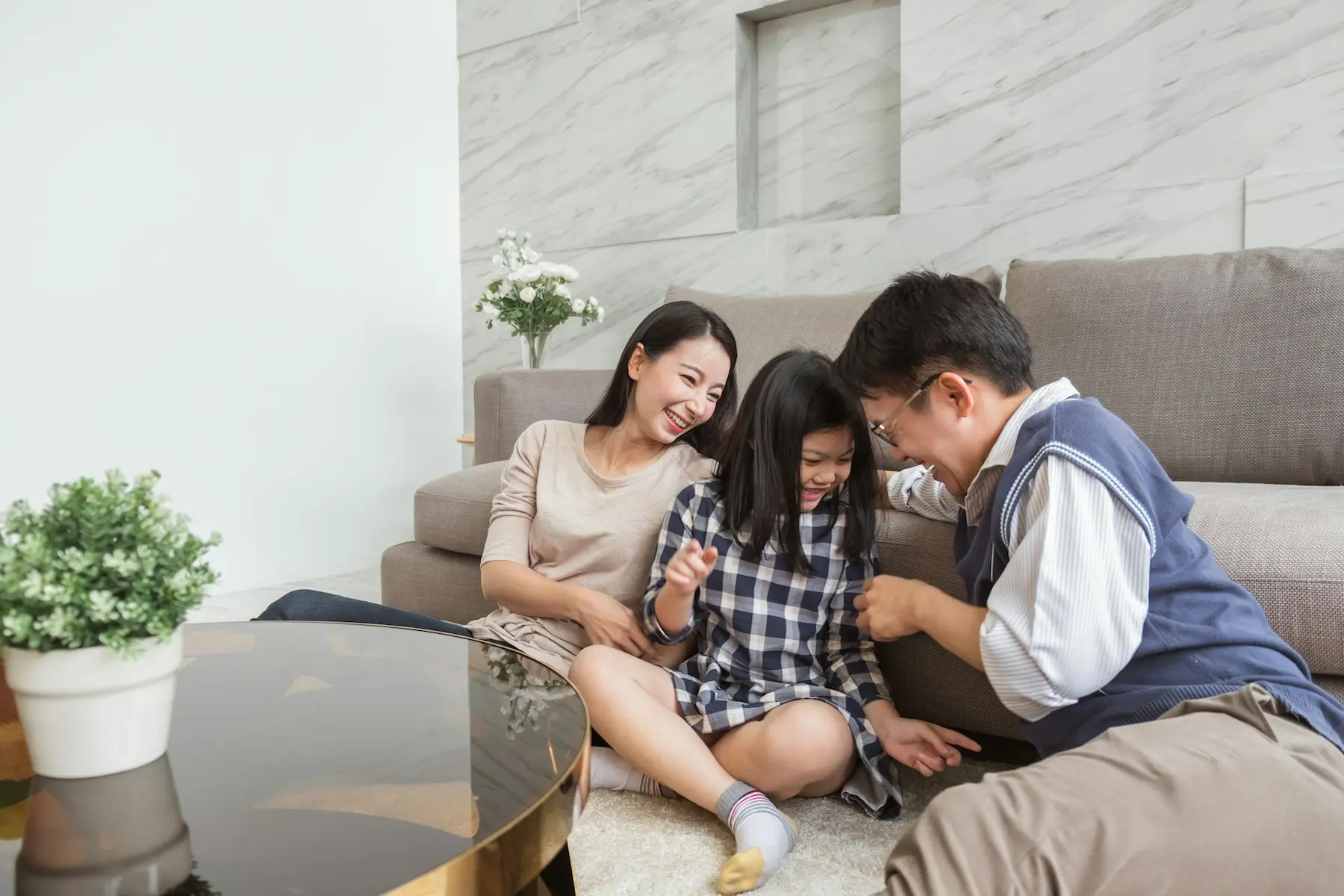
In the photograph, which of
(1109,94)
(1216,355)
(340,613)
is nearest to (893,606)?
(340,613)

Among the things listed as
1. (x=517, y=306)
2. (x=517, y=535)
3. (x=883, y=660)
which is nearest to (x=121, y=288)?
(x=517, y=306)

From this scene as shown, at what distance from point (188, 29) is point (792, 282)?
6.16ft

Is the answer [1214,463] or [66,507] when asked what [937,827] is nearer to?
[66,507]

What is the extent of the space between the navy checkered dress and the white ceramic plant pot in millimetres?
744

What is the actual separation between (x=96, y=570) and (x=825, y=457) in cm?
88

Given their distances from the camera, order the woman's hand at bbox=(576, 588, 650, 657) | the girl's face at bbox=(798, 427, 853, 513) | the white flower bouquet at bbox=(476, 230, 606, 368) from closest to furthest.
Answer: the girl's face at bbox=(798, 427, 853, 513)
the woman's hand at bbox=(576, 588, 650, 657)
the white flower bouquet at bbox=(476, 230, 606, 368)

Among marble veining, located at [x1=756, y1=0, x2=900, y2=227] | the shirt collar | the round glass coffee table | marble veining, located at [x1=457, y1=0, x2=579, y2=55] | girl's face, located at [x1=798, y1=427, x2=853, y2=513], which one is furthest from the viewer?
marble veining, located at [x1=457, y1=0, x2=579, y2=55]

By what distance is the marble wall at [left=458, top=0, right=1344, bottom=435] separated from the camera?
213 centimetres

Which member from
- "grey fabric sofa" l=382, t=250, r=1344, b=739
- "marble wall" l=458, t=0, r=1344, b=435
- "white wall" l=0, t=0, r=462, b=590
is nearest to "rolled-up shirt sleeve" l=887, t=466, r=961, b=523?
"grey fabric sofa" l=382, t=250, r=1344, b=739

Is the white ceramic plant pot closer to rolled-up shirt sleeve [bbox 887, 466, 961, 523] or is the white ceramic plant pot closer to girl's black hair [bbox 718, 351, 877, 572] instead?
girl's black hair [bbox 718, 351, 877, 572]

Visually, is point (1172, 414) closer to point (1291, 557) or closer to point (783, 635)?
point (1291, 557)

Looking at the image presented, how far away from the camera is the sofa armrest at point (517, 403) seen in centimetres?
217

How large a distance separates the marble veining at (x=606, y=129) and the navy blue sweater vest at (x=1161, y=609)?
2.04 m

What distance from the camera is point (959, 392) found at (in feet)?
3.54
